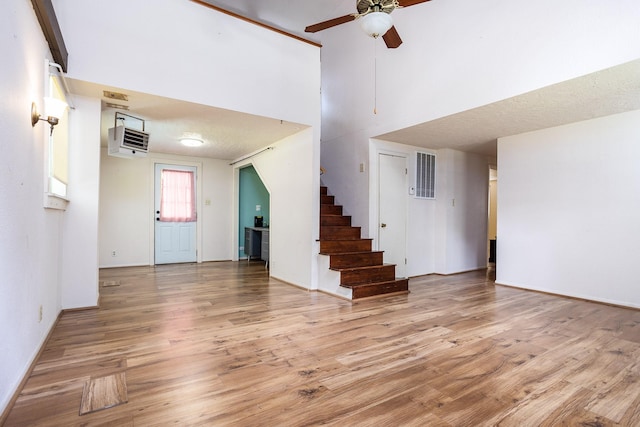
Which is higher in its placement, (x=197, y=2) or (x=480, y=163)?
(x=197, y=2)

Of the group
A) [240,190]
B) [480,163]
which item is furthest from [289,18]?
[480,163]

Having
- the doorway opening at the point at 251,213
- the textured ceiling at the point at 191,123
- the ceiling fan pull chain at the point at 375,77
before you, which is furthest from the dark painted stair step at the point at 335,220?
the doorway opening at the point at 251,213

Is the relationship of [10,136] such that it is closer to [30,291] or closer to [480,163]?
[30,291]

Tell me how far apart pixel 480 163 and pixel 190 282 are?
19.2ft

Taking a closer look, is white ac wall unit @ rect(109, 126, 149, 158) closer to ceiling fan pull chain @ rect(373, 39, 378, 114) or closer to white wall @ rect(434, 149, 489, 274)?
ceiling fan pull chain @ rect(373, 39, 378, 114)

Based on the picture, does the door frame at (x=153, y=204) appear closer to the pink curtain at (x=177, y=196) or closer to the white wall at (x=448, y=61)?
the pink curtain at (x=177, y=196)

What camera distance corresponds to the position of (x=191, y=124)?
464 centimetres

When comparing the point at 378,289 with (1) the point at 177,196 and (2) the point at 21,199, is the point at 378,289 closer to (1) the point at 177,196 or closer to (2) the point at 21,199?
(2) the point at 21,199

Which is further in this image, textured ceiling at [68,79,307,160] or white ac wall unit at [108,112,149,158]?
white ac wall unit at [108,112,149,158]

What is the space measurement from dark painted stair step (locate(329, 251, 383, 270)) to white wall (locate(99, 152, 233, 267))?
3789mm

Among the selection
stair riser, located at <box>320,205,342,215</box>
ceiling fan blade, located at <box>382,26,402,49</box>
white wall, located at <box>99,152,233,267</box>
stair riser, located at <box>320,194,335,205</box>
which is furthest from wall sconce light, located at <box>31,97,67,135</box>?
white wall, located at <box>99,152,233,267</box>

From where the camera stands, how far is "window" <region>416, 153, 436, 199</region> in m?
5.95

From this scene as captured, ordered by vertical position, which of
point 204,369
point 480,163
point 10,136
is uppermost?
point 480,163

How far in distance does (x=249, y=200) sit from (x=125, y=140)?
12.7ft
